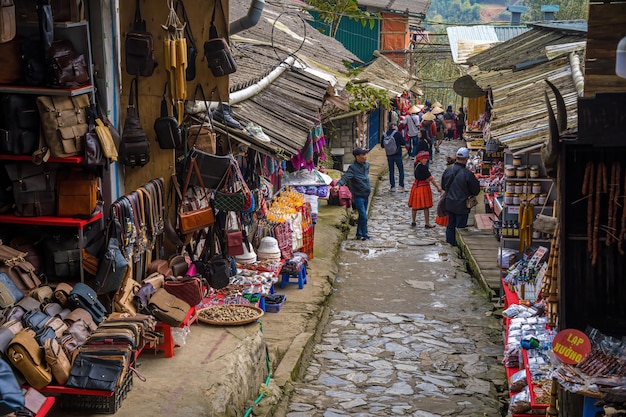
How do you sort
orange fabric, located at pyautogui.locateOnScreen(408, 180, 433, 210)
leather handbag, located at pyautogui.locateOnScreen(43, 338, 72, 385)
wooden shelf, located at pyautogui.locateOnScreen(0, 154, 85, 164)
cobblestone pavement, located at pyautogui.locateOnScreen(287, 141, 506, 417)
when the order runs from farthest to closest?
orange fabric, located at pyautogui.locateOnScreen(408, 180, 433, 210) < cobblestone pavement, located at pyautogui.locateOnScreen(287, 141, 506, 417) < wooden shelf, located at pyautogui.locateOnScreen(0, 154, 85, 164) < leather handbag, located at pyautogui.locateOnScreen(43, 338, 72, 385)

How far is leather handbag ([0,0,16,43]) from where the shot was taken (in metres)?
6.93

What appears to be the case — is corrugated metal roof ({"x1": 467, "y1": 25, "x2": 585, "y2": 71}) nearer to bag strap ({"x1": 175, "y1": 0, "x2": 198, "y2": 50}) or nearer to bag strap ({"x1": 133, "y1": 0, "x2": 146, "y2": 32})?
bag strap ({"x1": 175, "y1": 0, "x2": 198, "y2": 50})

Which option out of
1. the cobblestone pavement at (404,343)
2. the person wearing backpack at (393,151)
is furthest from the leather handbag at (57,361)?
the person wearing backpack at (393,151)

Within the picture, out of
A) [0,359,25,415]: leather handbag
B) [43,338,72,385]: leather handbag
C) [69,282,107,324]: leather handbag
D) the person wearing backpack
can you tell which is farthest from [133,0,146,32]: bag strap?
the person wearing backpack

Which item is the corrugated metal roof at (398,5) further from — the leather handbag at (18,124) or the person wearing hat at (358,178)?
the leather handbag at (18,124)

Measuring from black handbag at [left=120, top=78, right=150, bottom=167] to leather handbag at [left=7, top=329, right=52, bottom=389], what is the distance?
8.61 ft

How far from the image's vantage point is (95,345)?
732cm

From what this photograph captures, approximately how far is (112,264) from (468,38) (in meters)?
20.1

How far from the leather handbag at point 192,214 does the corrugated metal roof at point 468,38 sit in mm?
12286

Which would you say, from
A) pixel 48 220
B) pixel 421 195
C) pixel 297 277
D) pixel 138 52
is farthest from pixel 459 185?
pixel 48 220

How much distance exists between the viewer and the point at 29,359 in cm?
659

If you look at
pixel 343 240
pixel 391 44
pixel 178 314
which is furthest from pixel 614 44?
pixel 391 44

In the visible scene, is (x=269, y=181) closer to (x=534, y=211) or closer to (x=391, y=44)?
(x=534, y=211)

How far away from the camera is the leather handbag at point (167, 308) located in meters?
8.47
